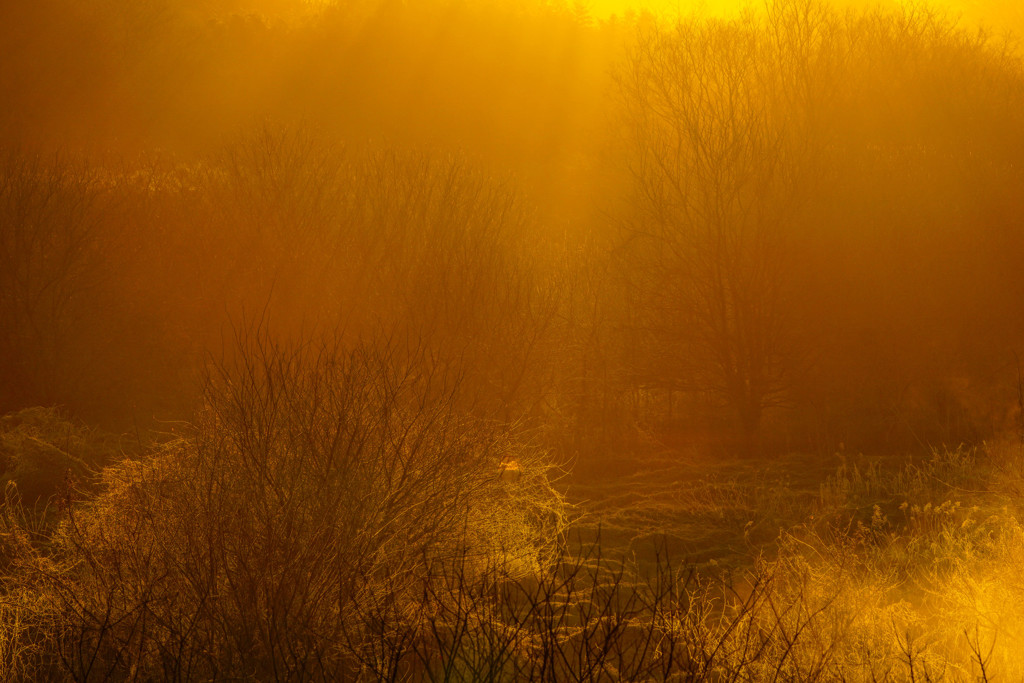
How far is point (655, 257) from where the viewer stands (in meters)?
15.8

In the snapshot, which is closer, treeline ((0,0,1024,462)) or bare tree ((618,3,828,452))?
bare tree ((618,3,828,452))

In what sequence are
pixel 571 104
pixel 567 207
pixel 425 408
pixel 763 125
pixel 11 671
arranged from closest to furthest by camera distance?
pixel 11 671 → pixel 425 408 → pixel 763 125 → pixel 567 207 → pixel 571 104

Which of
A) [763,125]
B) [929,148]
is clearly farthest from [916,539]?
[929,148]

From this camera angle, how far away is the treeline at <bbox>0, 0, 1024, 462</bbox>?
1513 centimetres

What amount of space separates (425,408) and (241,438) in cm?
175

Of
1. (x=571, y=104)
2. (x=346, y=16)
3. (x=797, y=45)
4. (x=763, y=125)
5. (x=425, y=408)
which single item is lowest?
(x=425, y=408)

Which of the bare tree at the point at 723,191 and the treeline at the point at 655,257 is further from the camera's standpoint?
the treeline at the point at 655,257

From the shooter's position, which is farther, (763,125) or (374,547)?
(763,125)

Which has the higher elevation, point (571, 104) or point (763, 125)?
point (571, 104)

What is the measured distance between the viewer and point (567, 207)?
26734 mm

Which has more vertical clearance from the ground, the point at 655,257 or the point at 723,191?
the point at 723,191

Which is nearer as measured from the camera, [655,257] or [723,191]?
[723,191]

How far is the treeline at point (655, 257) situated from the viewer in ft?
49.6

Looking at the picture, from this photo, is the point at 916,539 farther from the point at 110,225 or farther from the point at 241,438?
the point at 110,225
